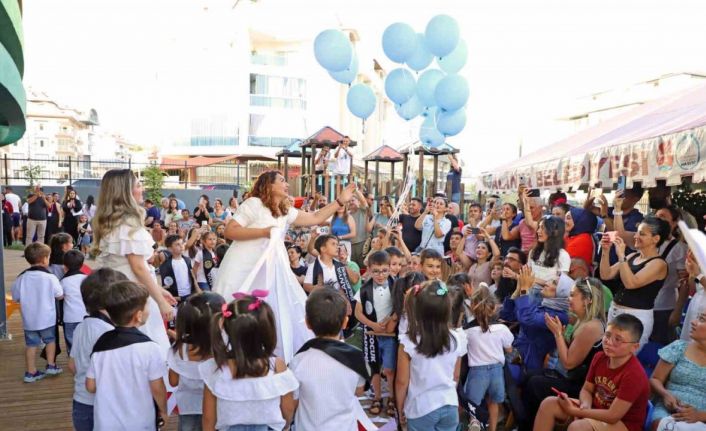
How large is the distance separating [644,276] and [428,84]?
6450 mm

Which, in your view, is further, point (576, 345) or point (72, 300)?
point (72, 300)

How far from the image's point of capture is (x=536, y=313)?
162 inches

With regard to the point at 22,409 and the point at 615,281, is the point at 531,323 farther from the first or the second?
the point at 22,409

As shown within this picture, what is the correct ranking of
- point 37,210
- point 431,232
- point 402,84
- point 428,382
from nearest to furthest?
point 428,382 < point 431,232 < point 402,84 < point 37,210

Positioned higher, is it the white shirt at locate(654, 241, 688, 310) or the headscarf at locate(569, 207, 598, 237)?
the headscarf at locate(569, 207, 598, 237)

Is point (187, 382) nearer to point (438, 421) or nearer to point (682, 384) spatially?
point (438, 421)

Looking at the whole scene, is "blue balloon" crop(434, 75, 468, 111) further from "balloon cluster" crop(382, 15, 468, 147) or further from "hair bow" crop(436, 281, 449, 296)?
"hair bow" crop(436, 281, 449, 296)

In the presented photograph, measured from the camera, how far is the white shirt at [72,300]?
15.2 ft

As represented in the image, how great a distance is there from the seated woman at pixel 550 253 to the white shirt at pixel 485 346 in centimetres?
100

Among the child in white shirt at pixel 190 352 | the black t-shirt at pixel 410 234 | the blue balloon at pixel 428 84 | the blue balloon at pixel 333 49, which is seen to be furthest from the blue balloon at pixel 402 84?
the child in white shirt at pixel 190 352

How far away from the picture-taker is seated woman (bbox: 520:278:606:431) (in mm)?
3576

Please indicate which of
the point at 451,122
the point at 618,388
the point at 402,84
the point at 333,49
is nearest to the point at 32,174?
the point at 333,49

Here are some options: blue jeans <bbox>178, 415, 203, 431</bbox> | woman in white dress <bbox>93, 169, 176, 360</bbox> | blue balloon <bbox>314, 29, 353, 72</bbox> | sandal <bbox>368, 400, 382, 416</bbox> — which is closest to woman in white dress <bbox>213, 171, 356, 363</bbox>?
woman in white dress <bbox>93, 169, 176, 360</bbox>

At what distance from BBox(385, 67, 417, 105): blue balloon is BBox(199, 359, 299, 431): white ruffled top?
8.16 m
